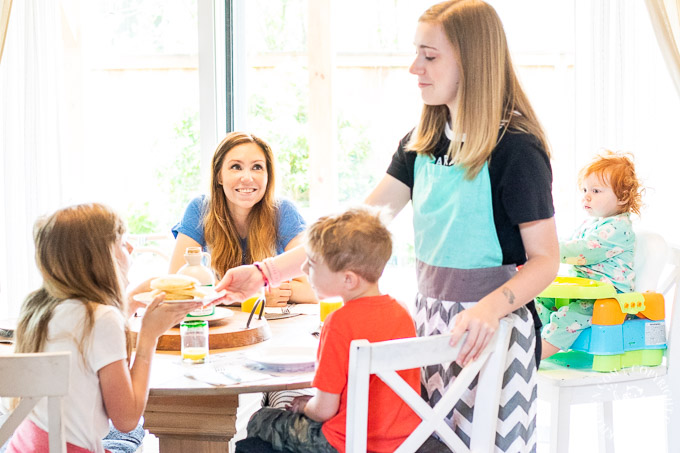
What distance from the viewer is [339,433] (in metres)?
1.65

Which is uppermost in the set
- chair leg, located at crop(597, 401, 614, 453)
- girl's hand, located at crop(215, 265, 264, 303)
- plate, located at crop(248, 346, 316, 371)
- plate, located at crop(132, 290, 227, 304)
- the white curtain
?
the white curtain

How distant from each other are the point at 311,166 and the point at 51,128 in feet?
3.67

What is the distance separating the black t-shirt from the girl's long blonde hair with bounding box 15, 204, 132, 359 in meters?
0.82

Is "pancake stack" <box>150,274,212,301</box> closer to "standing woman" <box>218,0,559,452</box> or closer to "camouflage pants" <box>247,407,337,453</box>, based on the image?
"camouflage pants" <box>247,407,337,453</box>

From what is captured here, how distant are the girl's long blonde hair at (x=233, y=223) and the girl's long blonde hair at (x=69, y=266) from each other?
103 centimetres

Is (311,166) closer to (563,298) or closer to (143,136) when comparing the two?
(143,136)

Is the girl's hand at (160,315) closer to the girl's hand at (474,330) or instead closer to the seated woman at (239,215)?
the girl's hand at (474,330)

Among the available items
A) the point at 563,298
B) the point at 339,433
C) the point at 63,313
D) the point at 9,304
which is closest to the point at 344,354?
the point at 339,433

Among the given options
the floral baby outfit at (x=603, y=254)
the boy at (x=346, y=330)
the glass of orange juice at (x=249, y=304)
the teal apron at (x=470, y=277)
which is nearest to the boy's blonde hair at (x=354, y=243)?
the boy at (x=346, y=330)

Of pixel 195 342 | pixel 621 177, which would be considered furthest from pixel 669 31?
pixel 195 342

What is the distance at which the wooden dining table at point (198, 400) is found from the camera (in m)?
1.67

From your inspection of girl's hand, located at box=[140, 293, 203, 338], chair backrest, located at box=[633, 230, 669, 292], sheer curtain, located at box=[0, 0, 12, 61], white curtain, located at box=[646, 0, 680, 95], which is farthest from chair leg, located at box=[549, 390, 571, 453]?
sheer curtain, located at box=[0, 0, 12, 61]

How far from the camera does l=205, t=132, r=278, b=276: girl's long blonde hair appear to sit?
273 centimetres

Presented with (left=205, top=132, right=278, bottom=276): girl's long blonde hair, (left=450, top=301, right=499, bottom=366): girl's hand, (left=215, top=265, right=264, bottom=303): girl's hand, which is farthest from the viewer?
(left=205, top=132, right=278, bottom=276): girl's long blonde hair
